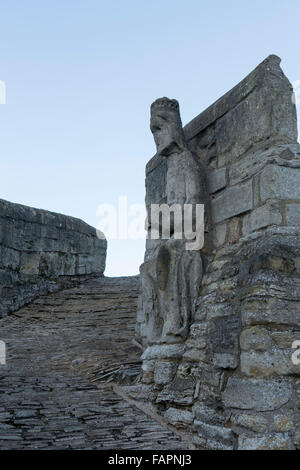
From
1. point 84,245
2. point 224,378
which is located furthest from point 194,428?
point 84,245

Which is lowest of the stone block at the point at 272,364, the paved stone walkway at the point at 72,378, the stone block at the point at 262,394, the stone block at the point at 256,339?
the paved stone walkway at the point at 72,378

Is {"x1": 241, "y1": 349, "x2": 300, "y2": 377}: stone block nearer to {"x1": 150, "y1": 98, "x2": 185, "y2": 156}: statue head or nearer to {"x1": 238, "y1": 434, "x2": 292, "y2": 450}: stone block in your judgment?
{"x1": 238, "y1": 434, "x2": 292, "y2": 450}: stone block

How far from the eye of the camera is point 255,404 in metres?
3.01

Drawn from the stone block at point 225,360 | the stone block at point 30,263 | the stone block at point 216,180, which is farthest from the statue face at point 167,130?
the stone block at point 30,263

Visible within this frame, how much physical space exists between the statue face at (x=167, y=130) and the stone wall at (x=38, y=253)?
19.2 ft

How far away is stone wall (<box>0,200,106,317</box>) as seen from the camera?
33.9 feet

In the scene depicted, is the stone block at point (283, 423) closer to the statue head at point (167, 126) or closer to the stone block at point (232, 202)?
the stone block at point (232, 202)

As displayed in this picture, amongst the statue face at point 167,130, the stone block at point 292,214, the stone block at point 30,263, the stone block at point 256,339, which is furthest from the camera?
the stone block at point 30,263

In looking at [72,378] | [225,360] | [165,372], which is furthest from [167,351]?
[72,378]

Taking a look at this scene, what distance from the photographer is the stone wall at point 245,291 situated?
3051 mm

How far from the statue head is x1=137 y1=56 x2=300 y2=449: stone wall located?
0.19m

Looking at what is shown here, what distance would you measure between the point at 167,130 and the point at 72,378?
2677mm

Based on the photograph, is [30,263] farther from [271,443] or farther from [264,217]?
[271,443]
